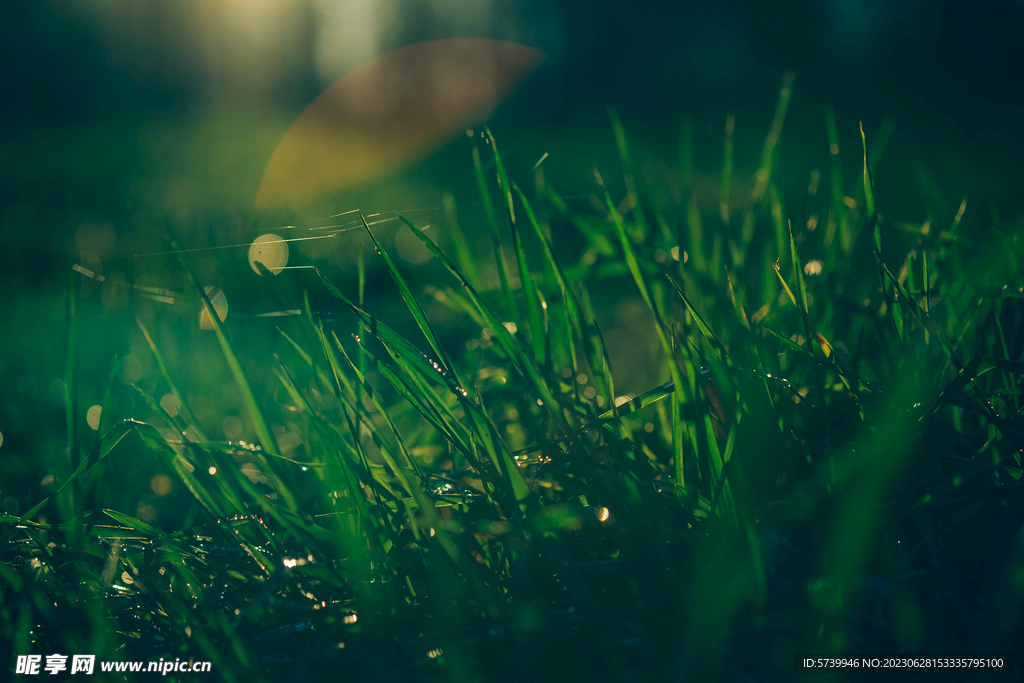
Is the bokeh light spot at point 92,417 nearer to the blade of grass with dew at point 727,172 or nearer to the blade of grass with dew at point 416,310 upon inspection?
the blade of grass with dew at point 416,310

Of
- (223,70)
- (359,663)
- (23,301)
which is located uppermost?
(223,70)

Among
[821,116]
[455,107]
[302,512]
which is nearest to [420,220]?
[302,512]

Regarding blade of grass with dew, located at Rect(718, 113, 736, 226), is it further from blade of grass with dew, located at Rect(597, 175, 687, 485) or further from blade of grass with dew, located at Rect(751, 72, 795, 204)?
blade of grass with dew, located at Rect(597, 175, 687, 485)

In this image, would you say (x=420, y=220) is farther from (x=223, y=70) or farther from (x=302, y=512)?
(x=223, y=70)

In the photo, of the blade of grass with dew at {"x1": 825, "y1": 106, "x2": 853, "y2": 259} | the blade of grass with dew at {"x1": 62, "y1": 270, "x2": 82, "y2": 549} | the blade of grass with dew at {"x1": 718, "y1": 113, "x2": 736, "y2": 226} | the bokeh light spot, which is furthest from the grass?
the bokeh light spot

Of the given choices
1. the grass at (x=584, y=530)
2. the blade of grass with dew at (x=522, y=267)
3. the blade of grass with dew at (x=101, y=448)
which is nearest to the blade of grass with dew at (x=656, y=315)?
the grass at (x=584, y=530)

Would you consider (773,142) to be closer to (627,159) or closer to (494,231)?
(627,159)

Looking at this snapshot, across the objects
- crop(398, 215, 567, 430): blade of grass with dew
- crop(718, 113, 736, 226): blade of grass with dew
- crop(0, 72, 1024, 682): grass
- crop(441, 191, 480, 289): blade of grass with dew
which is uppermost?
crop(718, 113, 736, 226): blade of grass with dew

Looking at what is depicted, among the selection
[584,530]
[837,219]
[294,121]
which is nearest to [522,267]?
[584,530]
